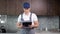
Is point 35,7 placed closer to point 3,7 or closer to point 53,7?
point 53,7

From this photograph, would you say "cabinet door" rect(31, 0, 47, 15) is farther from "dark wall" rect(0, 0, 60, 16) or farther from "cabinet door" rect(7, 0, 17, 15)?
"cabinet door" rect(7, 0, 17, 15)

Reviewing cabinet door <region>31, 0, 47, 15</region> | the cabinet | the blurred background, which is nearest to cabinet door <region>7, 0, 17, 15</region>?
the blurred background

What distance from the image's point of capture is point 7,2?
3967mm

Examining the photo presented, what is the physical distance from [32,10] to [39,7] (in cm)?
22

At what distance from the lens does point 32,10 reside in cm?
404

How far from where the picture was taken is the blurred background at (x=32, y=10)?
3.97 metres

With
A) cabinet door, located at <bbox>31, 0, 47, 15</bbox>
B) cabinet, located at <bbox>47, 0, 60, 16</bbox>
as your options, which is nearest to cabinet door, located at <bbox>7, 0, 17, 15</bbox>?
cabinet door, located at <bbox>31, 0, 47, 15</bbox>

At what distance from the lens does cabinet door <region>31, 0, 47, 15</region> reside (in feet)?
13.3

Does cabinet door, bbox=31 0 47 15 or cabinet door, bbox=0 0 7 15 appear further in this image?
cabinet door, bbox=31 0 47 15

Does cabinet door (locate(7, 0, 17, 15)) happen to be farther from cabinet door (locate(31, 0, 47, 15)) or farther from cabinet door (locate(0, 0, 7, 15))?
cabinet door (locate(31, 0, 47, 15))

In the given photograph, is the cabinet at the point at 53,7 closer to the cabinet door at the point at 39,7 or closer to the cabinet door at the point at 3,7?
the cabinet door at the point at 39,7

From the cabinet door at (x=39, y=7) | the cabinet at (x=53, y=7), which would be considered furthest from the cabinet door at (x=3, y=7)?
the cabinet at (x=53, y=7)

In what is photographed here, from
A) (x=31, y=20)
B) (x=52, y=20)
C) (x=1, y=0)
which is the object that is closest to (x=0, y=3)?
(x=1, y=0)

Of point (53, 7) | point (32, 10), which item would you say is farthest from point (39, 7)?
point (53, 7)
